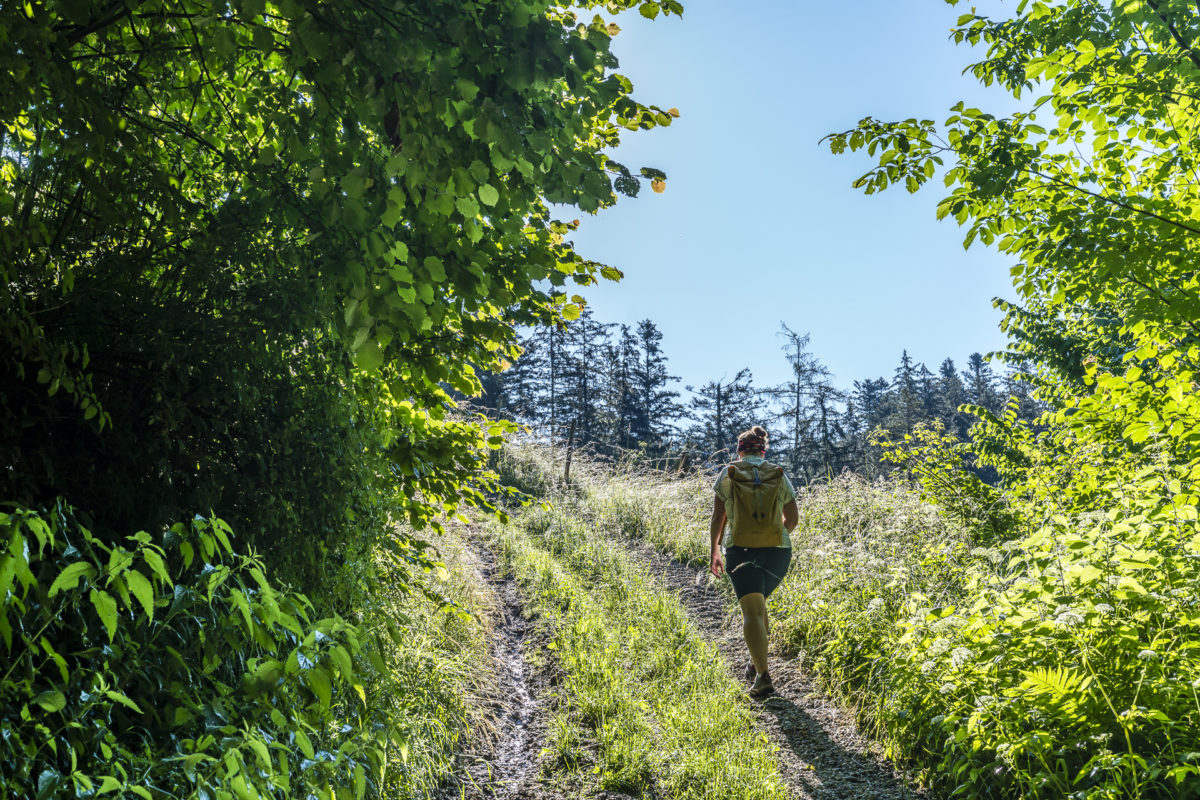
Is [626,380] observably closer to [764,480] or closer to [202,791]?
[764,480]

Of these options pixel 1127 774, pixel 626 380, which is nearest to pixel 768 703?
pixel 1127 774

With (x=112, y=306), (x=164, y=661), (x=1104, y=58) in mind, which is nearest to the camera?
(x=164, y=661)

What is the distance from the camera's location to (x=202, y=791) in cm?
145

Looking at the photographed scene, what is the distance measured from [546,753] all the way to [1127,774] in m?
3.03

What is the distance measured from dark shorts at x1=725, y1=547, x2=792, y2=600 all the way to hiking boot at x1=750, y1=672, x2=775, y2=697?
62 centimetres

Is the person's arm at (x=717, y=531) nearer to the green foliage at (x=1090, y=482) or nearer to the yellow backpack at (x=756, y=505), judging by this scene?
the yellow backpack at (x=756, y=505)

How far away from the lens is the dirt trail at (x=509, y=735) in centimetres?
391

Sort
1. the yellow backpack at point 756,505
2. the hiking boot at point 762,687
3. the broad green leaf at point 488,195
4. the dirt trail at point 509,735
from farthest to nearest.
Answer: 1. the yellow backpack at point 756,505
2. the hiking boot at point 762,687
3. the dirt trail at point 509,735
4. the broad green leaf at point 488,195

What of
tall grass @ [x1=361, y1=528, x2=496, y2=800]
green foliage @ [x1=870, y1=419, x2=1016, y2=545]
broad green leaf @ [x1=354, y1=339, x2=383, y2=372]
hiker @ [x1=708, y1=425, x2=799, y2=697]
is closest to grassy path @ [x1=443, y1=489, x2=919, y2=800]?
tall grass @ [x1=361, y1=528, x2=496, y2=800]

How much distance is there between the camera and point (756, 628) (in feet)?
17.0

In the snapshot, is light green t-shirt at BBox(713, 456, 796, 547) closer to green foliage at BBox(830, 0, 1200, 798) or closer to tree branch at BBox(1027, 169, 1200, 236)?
green foliage at BBox(830, 0, 1200, 798)

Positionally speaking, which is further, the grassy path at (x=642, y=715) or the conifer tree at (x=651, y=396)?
the conifer tree at (x=651, y=396)

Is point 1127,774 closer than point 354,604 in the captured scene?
Yes

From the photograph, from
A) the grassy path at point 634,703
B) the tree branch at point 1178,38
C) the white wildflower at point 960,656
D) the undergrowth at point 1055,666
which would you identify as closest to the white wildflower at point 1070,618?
the undergrowth at point 1055,666
